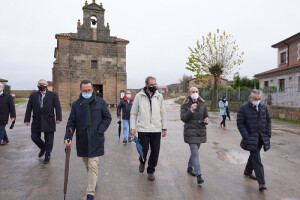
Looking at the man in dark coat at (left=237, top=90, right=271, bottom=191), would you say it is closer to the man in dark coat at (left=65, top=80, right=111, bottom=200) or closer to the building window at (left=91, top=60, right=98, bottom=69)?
the man in dark coat at (left=65, top=80, right=111, bottom=200)

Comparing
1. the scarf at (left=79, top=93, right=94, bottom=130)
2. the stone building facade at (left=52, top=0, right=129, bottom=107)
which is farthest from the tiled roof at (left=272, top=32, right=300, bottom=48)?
the scarf at (left=79, top=93, right=94, bottom=130)

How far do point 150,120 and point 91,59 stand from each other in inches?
888

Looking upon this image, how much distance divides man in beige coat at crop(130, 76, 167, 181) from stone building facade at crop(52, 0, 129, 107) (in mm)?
21475

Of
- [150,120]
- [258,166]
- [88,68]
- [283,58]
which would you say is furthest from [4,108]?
[283,58]

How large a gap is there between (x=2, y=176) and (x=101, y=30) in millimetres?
23451

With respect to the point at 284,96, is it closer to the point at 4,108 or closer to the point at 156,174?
the point at 156,174

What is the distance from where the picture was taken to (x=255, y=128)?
13.5 feet

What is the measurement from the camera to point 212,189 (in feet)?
13.0

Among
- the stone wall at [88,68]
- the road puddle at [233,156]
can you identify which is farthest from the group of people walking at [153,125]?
the stone wall at [88,68]

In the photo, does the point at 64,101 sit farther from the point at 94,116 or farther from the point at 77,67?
the point at 94,116

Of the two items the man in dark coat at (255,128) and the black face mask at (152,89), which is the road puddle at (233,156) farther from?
the black face mask at (152,89)

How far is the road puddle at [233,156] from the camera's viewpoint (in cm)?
571

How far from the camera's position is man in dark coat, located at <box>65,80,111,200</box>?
352 cm

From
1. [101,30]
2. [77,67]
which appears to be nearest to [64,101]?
[77,67]
